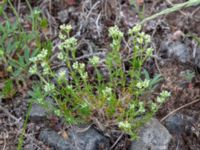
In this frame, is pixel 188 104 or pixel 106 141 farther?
pixel 188 104

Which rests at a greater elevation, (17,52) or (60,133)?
(17,52)

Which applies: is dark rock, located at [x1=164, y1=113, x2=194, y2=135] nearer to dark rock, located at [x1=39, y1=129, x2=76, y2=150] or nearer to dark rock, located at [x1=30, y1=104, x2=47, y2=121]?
dark rock, located at [x1=39, y1=129, x2=76, y2=150]

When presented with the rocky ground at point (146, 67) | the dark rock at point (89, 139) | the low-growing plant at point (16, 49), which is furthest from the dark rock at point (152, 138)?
the low-growing plant at point (16, 49)

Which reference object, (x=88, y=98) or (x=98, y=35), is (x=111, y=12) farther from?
(x=88, y=98)

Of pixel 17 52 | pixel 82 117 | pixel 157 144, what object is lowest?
pixel 157 144

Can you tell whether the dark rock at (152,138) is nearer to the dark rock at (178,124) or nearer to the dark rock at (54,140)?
the dark rock at (178,124)

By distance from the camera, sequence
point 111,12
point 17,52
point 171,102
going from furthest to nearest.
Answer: point 111,12, point 17,52, point 171,102

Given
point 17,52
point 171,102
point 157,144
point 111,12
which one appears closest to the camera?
point 157,144

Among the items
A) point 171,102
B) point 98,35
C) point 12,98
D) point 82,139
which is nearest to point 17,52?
point 12,98
